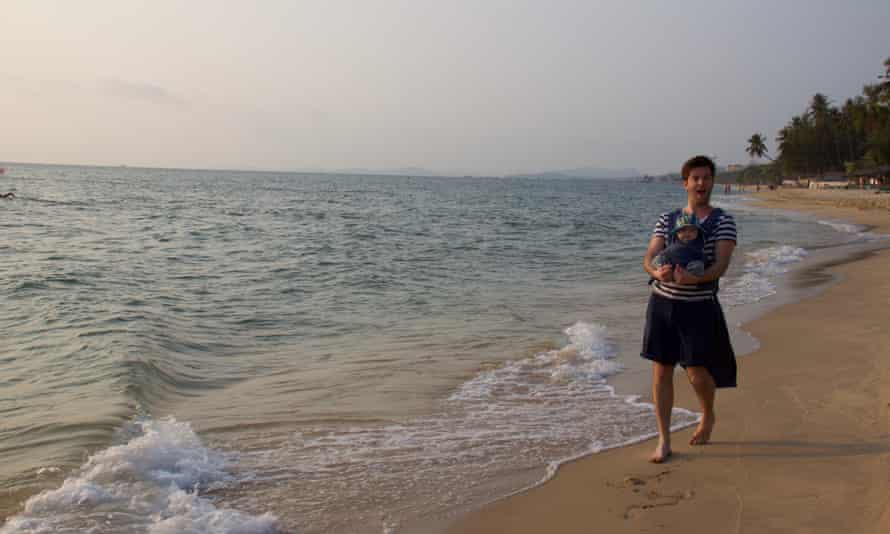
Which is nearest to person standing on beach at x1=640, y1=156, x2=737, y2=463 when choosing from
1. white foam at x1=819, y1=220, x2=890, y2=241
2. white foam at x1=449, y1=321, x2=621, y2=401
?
white foam at x1=449, y1=321, x2=621, y2=401

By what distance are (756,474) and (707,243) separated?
4.63 feet

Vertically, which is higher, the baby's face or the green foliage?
the green foliage

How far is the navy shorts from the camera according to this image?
4129 mm

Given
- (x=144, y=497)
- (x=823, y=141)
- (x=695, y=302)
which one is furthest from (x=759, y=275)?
(x=823, y=141)

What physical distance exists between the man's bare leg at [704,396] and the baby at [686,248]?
2.54ft

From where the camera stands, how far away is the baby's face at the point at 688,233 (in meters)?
4.02

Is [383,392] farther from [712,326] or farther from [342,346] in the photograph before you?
[712,326]

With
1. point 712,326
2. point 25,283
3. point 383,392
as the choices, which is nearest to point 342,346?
point 383,392

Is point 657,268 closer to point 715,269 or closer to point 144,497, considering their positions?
point 715,269

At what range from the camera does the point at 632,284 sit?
14359 mm

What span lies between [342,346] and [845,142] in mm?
101147

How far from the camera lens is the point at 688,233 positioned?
4027 millimetres

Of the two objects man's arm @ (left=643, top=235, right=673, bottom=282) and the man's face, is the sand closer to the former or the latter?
man's arm @ (left=643, top=235, right=673, bottom=282)

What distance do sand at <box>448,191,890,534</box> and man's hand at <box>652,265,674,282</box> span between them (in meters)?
1.19
